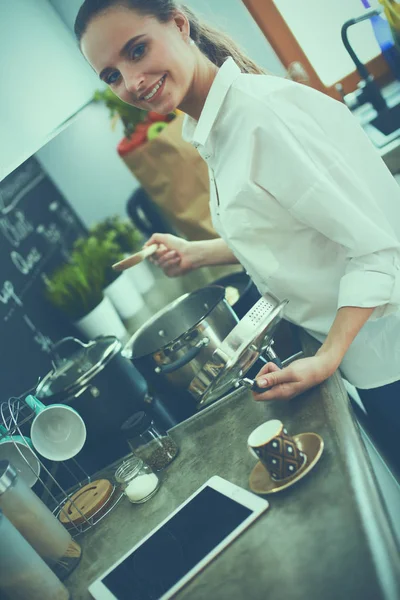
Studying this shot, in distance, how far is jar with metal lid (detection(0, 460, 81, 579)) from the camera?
1005 millimetres

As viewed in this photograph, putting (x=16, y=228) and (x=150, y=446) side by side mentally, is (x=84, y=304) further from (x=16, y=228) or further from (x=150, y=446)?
(x=150, y=446)

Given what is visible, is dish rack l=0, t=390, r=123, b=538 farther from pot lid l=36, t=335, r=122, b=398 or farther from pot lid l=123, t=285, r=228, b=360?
pot lid l=123, t=285, r=228, b=360

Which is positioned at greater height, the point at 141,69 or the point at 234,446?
the point at 141,69

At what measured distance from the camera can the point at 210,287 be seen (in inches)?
60.5

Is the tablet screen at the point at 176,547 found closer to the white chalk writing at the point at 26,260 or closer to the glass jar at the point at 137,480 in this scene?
the glass jar at the point at 137,480

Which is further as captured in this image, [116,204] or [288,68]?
[116,204]

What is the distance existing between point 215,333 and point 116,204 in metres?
1.67

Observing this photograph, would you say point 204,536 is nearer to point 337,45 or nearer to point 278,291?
point 278,291

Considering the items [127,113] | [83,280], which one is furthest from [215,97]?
[127,113]

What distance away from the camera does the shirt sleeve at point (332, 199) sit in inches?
36.1

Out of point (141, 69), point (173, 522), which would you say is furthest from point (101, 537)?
point (141, 69)

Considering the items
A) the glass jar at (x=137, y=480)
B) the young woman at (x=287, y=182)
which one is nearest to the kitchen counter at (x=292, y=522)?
the glass jar at (x=137, y=480)

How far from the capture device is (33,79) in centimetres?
147

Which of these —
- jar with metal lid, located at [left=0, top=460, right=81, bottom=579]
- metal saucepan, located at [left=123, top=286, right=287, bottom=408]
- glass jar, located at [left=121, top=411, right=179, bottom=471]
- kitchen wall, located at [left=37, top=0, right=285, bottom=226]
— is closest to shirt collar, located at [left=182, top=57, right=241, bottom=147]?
metal saucepan, located at [left=123, top=286, right=287, bottom=408]
